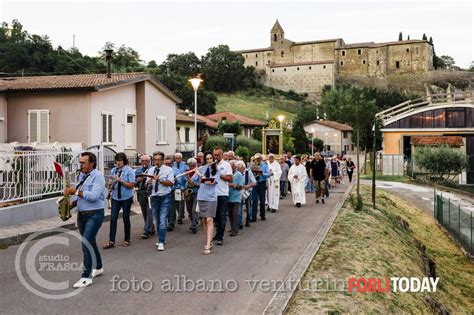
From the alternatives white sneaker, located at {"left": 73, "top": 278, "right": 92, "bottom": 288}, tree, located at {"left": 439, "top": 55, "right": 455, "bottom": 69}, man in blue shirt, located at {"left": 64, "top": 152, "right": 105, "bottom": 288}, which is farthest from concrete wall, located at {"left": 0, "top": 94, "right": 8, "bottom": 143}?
tree, located at {"left": 439, "top": 55, "right": 455, "bottom": 69}

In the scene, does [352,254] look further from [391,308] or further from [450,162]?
[450,162]

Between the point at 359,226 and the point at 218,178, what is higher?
the point at 218,178

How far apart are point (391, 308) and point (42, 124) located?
1798 centimetres

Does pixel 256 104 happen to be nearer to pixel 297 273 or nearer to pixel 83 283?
pixel 297 273

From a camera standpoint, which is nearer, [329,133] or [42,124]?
[42,124]

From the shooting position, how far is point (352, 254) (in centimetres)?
1032

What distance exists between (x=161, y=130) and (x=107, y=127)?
4817mm

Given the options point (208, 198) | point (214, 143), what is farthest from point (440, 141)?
point (208, 198)

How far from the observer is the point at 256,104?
10019 cm

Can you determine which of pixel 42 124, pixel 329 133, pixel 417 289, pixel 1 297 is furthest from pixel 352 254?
pixel 329 133

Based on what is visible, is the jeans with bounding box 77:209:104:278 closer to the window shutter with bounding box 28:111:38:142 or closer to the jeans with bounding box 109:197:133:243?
the jeans with bounding box 109:197:133:243

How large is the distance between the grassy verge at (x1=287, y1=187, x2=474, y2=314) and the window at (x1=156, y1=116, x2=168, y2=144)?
1180 centimetres

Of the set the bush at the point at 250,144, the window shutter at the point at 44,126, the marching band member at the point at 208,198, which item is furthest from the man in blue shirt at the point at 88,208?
the bush at the point at 250,144

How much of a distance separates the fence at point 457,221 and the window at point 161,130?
14.3 metres
